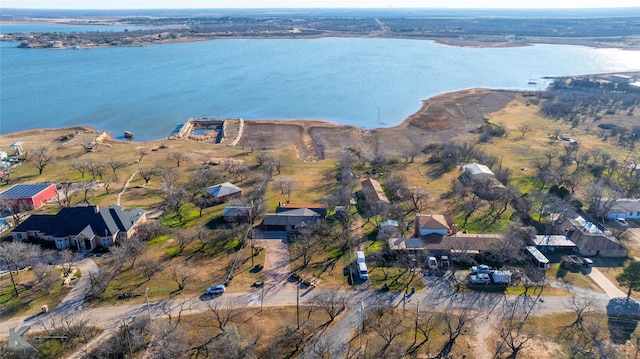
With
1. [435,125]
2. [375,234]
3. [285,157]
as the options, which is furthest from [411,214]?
[435,125]

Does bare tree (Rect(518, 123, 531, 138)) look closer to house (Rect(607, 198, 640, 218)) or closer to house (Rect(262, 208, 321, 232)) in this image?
house (Rect(607, 198, 640, 218))

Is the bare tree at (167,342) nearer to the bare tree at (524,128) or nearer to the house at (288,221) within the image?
the house at (288,221)

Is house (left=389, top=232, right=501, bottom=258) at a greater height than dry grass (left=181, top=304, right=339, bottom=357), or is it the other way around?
house (left=389, top=232, right=501, bottom=258)

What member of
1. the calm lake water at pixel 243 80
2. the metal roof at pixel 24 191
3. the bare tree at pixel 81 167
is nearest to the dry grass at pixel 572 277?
the metal roof at pixel 24 191

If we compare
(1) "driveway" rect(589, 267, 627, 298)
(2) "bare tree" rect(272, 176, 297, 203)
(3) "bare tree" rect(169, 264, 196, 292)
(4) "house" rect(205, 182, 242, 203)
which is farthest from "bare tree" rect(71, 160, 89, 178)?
(1) "driveway" rect(589, 267, 627, 298)

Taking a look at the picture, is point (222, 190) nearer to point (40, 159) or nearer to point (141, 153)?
point (141, 153)

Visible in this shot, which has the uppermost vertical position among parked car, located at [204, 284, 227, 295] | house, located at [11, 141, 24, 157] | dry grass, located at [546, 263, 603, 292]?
dry grass, located at [546, 263, 603, 292]
